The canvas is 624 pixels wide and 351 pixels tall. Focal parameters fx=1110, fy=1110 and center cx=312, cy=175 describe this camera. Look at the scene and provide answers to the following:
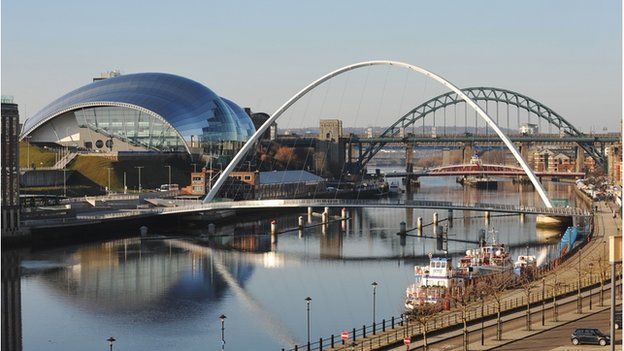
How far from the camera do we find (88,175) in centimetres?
9806

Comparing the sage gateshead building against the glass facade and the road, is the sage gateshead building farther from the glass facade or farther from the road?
the road

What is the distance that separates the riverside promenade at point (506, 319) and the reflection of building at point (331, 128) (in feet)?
329

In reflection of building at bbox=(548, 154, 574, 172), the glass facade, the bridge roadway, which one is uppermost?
the glass facade

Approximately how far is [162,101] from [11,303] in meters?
67.2

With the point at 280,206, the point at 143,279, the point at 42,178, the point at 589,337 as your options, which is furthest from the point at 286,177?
the point at 589,337

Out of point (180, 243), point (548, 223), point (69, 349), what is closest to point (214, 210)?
point (180, 243)

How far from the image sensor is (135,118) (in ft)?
364

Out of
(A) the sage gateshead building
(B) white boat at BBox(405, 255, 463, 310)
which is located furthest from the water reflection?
(A) the sage gateshead building

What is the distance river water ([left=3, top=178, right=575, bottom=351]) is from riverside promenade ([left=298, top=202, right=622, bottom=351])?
3.32m

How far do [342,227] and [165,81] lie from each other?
4050cm

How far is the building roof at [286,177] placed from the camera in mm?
106213

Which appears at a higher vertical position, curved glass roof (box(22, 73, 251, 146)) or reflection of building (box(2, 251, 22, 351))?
curved glass roof (box(22, 73, 251, 146))

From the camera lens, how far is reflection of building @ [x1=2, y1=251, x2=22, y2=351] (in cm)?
3756

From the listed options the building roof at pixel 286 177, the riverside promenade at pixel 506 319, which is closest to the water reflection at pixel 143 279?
the riverside promenade at pixel 506 319
